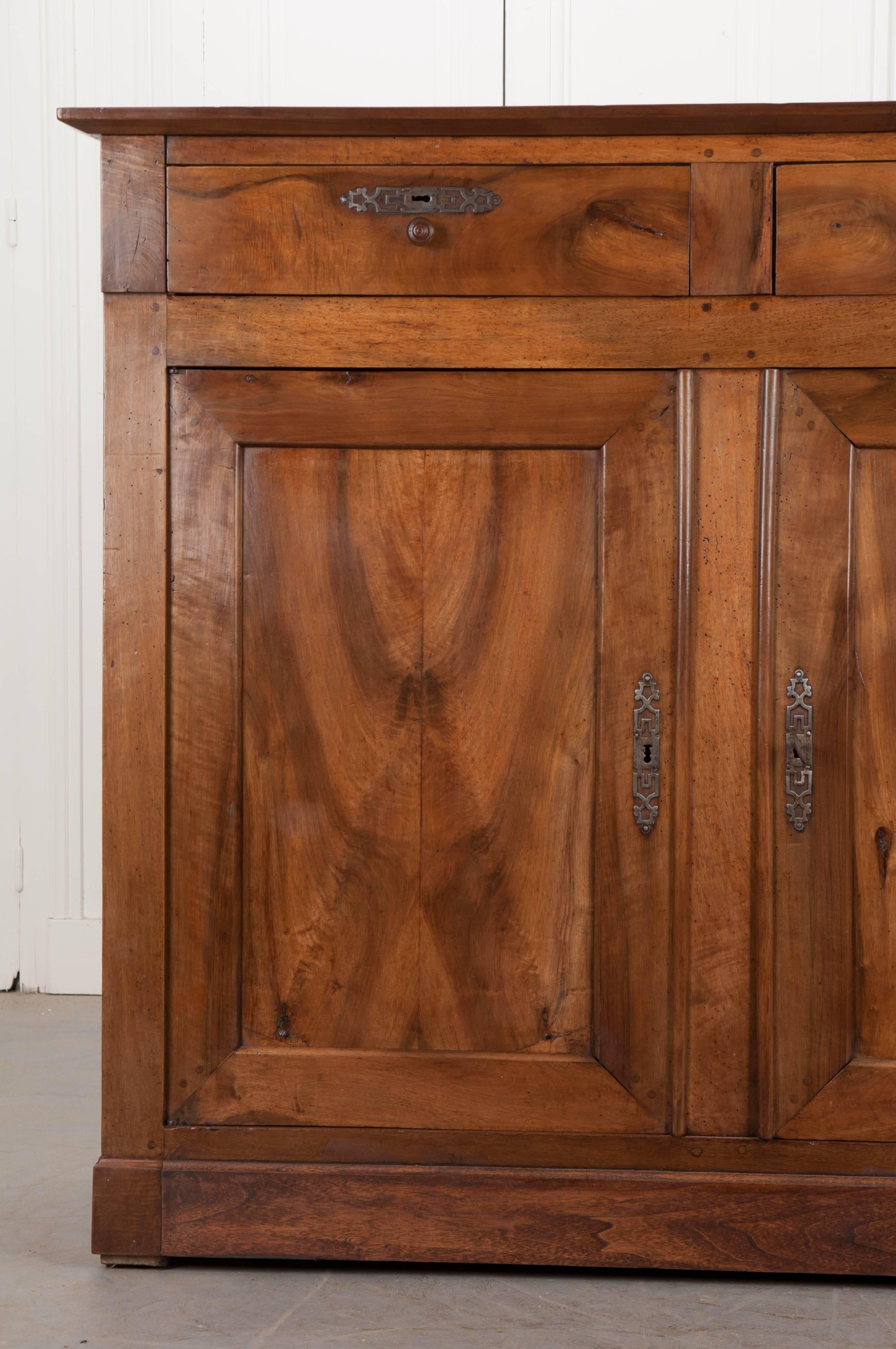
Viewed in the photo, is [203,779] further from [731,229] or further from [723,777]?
[731,229]

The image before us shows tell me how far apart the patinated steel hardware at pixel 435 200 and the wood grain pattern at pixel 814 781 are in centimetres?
46

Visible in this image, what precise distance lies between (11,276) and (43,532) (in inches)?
24.9

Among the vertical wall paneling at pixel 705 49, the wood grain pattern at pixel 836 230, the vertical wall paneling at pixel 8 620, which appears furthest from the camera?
the vertical wall paneling at pixel 8 620

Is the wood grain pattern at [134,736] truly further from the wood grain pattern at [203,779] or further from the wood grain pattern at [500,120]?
the wood grain pattern at [500,120]

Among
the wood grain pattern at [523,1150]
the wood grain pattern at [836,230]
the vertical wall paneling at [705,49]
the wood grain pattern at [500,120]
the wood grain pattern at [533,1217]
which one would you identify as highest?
the vertical wall paneling at [705,49]

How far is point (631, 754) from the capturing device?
1586 millimetres

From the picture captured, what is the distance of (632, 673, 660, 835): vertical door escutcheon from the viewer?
5.19 feet

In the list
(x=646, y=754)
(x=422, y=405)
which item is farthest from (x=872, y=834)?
(x=422, y=405)

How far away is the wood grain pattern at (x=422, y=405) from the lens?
1.56m

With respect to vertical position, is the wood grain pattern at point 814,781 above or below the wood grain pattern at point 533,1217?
above

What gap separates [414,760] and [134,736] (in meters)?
0.38

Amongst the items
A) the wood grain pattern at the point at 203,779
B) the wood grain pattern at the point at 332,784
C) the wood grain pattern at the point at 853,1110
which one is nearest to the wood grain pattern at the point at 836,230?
the wood grain pattern at the point at 332,784

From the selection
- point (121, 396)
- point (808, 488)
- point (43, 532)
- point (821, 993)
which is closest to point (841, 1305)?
point (821, 993)

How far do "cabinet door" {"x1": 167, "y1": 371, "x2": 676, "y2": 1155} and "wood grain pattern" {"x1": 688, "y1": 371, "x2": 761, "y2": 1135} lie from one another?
0.14ft
